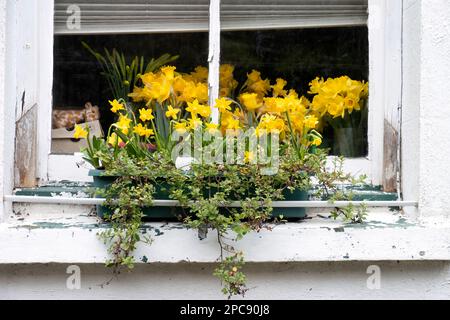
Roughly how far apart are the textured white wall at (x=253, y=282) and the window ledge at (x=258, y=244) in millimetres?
86

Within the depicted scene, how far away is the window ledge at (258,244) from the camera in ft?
7.39

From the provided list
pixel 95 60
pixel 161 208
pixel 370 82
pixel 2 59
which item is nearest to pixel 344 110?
pixel 370 82

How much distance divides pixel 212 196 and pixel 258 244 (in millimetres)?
203

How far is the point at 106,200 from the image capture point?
7.34ft

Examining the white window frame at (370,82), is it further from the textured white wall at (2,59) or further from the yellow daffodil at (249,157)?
the yellow daffodil at (249,157)

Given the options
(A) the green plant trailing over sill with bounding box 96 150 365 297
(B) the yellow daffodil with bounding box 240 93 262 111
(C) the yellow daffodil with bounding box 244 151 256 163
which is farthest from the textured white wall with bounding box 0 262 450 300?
(B) the yellow daffodil with bounding box 240 93 262 111

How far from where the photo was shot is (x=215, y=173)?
2.19 m

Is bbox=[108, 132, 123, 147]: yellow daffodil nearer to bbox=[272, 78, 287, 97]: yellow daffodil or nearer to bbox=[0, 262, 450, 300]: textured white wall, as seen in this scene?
bbox=[0, 262, 450, 300]: textured white wall

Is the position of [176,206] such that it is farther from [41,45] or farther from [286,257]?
[41,45]

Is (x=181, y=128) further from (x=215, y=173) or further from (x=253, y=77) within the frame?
(x=253, y=77)

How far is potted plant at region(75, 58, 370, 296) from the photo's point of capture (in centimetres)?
219

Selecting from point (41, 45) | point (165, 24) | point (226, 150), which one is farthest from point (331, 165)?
point (41, 45)

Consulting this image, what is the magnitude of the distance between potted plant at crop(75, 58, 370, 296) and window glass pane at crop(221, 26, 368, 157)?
8.3 inches

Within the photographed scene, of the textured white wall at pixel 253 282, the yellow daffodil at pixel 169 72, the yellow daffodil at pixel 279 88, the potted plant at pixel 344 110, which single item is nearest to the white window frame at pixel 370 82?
the potted plant at pixel 344 110
